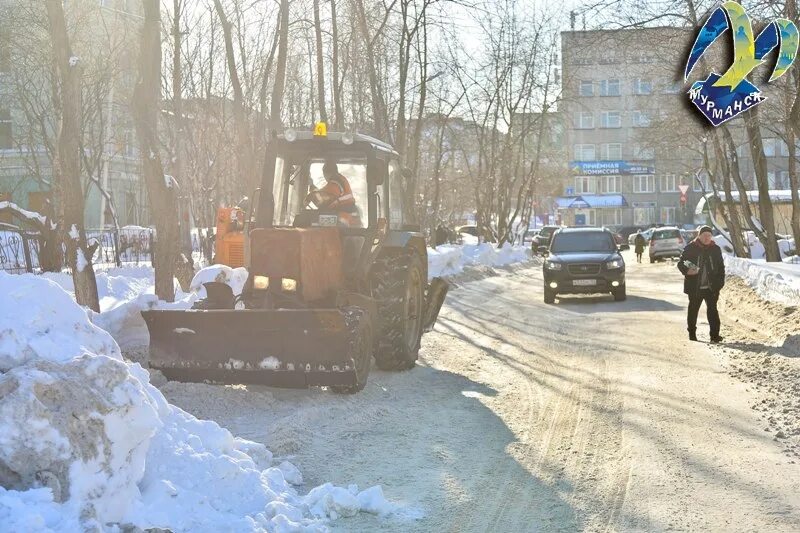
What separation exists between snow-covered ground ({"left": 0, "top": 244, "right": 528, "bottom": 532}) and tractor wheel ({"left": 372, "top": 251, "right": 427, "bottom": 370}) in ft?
13.2

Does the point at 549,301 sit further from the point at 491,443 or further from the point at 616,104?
the point at 616,104

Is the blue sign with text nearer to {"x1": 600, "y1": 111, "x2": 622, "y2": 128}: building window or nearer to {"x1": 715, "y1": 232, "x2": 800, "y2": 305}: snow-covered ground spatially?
{"x1": 600, "y1": 111, "x2": 622, "y2": 128}: building window

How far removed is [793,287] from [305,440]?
464 inches

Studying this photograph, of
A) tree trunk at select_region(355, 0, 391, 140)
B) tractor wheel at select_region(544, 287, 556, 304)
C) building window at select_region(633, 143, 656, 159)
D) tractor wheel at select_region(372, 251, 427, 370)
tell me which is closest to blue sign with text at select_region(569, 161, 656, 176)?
building window at select_region(633, 143, 656, 159)

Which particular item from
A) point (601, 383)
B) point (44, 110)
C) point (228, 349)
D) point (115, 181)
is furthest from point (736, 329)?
point (115, 181)

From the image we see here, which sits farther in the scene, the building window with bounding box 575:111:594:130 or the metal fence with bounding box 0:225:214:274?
the building window with bounding box 575:111:594:130

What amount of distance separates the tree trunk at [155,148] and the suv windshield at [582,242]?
11105 mm

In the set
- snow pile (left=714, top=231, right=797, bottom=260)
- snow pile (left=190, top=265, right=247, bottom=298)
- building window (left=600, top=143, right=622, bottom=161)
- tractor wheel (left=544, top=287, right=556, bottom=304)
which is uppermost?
building window (left=600, top=143, right=622, bottom=161)

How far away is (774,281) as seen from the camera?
60.7 feet

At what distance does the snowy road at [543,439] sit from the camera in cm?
584

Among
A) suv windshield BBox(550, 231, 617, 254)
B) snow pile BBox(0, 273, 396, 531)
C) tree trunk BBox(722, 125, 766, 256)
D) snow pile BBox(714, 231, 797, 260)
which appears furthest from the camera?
snow pile BBox(714, 231, 797, 260)

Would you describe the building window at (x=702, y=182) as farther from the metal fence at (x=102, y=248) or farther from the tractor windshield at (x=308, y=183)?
the tractor windshield at (x=308, y=183)

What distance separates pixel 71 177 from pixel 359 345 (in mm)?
6296

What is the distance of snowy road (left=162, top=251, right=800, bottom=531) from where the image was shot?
5836 millimetres
